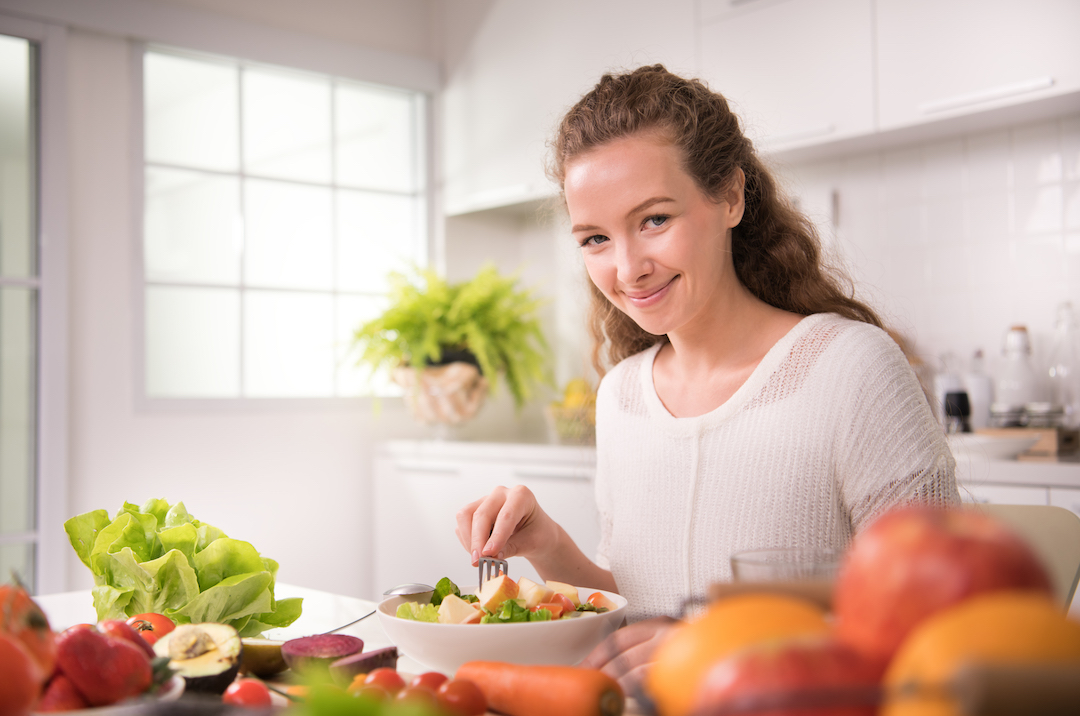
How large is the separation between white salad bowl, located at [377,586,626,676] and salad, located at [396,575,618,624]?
3 cm

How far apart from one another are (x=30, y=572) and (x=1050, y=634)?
298 cm

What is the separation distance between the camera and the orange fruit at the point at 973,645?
28cm

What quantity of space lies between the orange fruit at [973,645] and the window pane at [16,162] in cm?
296

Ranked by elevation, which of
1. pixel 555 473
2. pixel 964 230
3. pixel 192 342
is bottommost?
pixel 555 473

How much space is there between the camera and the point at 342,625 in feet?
3.42

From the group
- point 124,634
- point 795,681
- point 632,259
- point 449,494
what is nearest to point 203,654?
point 124,634

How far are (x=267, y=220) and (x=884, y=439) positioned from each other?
8.77 ft

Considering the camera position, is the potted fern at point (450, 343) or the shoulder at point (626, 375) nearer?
the shoulder at point (626, 375)

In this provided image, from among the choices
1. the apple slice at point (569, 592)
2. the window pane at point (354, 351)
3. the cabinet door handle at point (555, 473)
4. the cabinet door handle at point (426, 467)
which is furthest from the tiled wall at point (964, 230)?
the apple slice at point (569, 592)

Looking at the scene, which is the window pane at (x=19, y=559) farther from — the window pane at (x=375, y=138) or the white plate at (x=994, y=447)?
the white plate at (x=994, y=447)

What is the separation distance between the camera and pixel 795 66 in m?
2.50

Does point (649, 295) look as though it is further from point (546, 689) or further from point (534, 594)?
point (546, 689)

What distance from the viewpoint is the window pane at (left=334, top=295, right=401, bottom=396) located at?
3.46 metres

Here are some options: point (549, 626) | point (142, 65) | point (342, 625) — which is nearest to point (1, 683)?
point (549, 626)
